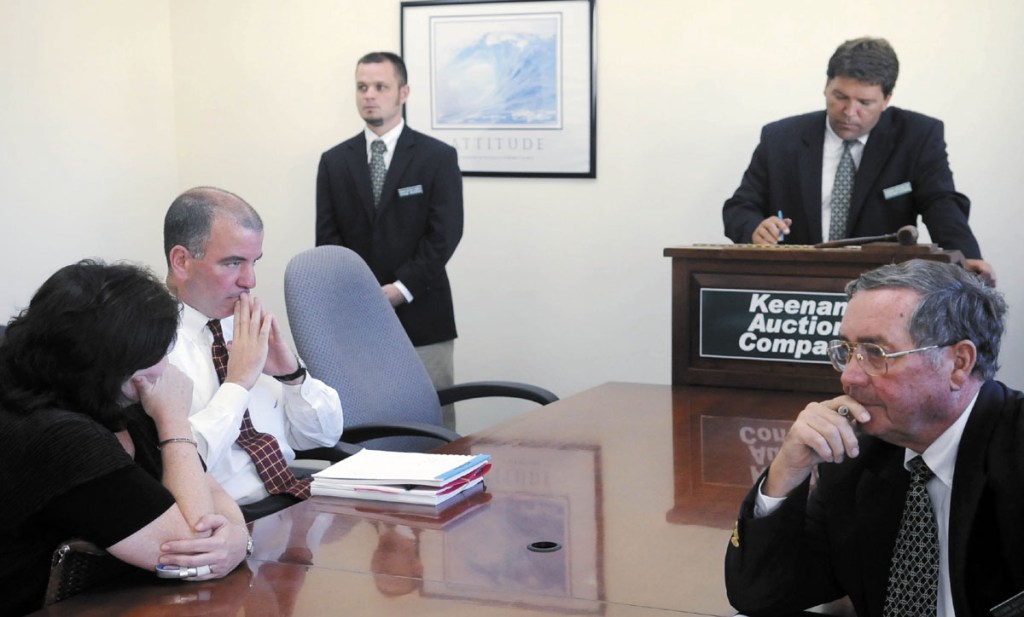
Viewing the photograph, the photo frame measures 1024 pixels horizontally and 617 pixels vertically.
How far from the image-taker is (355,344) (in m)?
3.54

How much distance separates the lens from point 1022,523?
68.6 inches

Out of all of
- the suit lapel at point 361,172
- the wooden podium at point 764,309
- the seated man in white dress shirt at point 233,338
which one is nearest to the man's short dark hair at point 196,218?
the seated man in white dress shirt at point 233,338

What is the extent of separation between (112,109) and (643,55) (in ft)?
8.56

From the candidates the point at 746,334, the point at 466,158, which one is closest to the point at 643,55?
the point at 466,158

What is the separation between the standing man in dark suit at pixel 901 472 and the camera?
1.78 meters

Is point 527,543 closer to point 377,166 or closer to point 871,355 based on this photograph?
point 871,355

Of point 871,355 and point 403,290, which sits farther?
point 403,290

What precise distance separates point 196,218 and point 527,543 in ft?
4.24

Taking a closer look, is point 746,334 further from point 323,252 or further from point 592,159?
point 592,159

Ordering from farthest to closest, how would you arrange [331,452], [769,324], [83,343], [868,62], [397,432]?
1. [868,62]
2. [769,324]
3. [397,432]
4. [331,452]
5. [83,343]

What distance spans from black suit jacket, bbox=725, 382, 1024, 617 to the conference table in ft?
0.34

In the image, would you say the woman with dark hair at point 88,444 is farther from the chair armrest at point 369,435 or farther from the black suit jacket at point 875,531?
the chair armrest at point 369,435

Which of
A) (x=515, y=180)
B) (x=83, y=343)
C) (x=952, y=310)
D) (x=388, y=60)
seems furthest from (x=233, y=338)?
(x=515, y=180)

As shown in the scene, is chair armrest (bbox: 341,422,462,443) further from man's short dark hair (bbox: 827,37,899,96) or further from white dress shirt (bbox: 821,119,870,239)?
man's short dark hair (bbox: 827,37,899,96)
